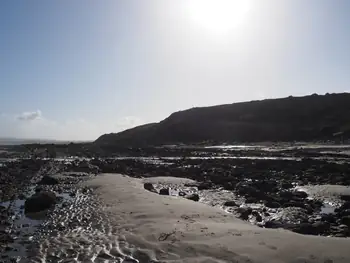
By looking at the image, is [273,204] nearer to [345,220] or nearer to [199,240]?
[345,220]

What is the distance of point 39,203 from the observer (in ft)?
59.6

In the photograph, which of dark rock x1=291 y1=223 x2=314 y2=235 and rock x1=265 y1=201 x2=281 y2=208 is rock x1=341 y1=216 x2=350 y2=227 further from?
rock x1=265 y1=201 x2=281 y2=208

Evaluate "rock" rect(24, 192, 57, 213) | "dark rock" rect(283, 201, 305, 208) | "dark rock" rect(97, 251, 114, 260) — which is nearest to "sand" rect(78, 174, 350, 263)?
"dark rock" rect(97, 251, 114, 260)

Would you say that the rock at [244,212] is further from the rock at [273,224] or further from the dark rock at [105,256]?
the dark rock at [105,256]

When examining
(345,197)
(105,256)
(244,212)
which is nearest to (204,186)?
(345,197)

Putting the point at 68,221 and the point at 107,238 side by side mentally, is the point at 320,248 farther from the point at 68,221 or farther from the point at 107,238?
the point at 68,221

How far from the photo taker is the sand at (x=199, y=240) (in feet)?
32.4

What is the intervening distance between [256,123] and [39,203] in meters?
91.9

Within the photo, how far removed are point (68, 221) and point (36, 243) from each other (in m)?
3.05

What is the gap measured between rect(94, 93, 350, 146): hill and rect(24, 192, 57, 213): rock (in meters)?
75.3

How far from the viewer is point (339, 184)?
25406mm

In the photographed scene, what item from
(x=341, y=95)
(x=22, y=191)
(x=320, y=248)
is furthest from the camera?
(x=341, y=95)

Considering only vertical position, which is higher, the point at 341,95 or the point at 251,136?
the point at 341,95

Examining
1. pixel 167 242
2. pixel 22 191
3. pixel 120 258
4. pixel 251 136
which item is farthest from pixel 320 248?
pixel 251 136
